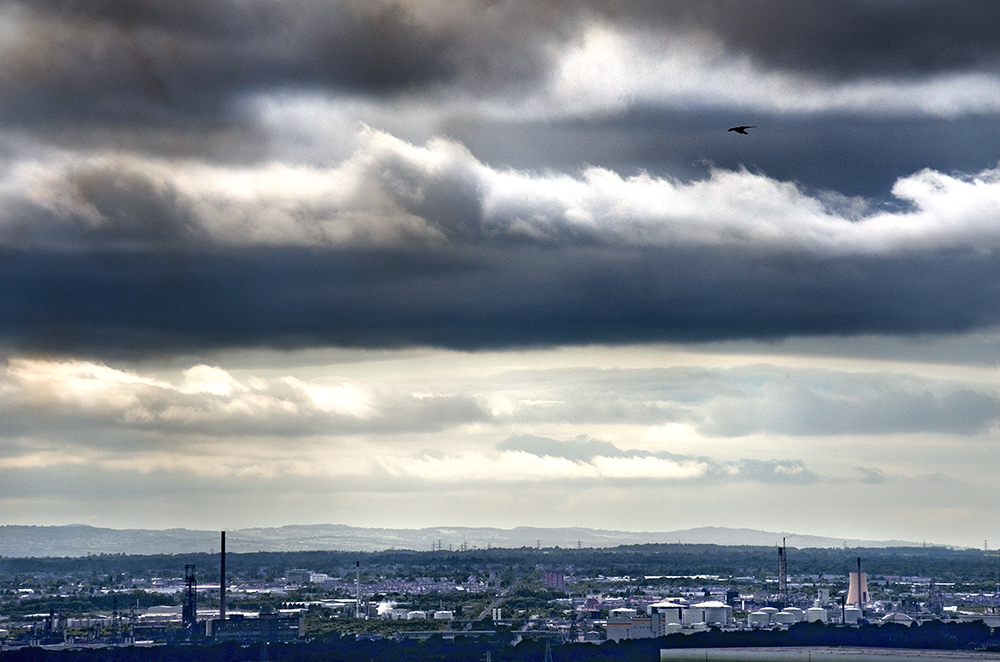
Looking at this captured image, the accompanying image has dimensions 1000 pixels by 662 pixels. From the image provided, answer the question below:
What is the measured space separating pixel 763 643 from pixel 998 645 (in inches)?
1113

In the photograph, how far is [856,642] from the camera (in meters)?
196

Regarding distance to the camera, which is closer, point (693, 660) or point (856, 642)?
point (693, 660)

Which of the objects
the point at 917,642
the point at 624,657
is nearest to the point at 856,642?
the point at 917,642

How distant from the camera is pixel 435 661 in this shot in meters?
200

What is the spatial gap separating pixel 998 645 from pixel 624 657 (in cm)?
4417

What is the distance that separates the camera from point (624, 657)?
19612 centimetres

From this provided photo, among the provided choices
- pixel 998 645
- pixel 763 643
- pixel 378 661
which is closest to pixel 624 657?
pixel 763 643

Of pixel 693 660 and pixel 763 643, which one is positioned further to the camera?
pixel 763 643

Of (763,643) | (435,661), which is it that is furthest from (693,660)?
(435,661)

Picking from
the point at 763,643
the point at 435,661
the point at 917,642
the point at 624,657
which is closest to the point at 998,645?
the point at 917,642

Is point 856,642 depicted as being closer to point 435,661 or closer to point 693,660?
point 693,660

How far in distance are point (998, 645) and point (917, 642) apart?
975 cm

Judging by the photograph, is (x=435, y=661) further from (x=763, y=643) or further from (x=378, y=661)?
(x=763, y=643)

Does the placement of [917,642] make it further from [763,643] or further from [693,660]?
[693,660]
